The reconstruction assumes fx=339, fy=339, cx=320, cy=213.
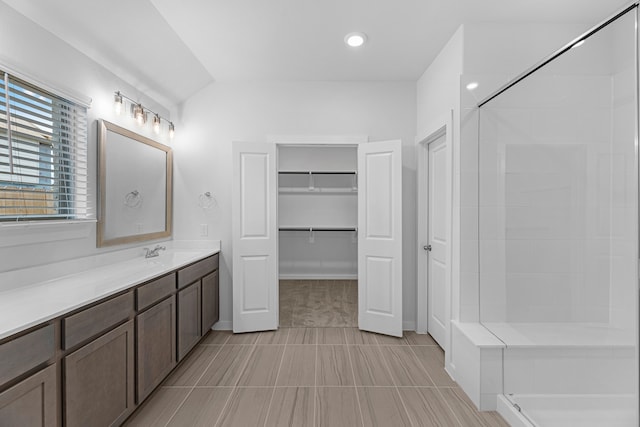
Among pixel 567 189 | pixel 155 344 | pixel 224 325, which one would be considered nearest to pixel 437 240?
pixel 567 189

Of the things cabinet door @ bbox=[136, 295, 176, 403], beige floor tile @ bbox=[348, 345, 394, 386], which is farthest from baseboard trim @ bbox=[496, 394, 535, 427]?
cabinet door @ bbox=[136, 295, 176, 403]

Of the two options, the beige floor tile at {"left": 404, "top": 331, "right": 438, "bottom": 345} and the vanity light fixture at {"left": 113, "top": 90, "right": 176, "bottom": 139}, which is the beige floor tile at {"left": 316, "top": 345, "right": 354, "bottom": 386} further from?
the vanity light fixture at {"left": 113, "top": 90, "right": 176, "bottom": 139}

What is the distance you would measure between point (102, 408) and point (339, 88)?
3306 mm

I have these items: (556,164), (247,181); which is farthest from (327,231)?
(556,164)

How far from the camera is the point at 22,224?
182cm

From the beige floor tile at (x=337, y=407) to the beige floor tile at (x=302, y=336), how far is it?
0.87m

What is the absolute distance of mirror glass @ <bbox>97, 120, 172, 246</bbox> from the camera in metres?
2.54

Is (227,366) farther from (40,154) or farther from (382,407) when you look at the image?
(40,154)

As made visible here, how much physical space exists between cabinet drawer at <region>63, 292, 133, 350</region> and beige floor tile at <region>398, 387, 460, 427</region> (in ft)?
6.00

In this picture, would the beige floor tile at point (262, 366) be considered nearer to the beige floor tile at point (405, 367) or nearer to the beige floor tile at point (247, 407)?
the beige floor tile at point (247, 407)

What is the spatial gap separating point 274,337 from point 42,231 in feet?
7.06

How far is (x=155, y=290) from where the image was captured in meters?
2.26

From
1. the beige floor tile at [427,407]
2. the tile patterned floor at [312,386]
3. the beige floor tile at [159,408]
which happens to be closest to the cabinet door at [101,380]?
the beige floor tile at [159,408]

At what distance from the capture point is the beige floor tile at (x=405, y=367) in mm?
2547
